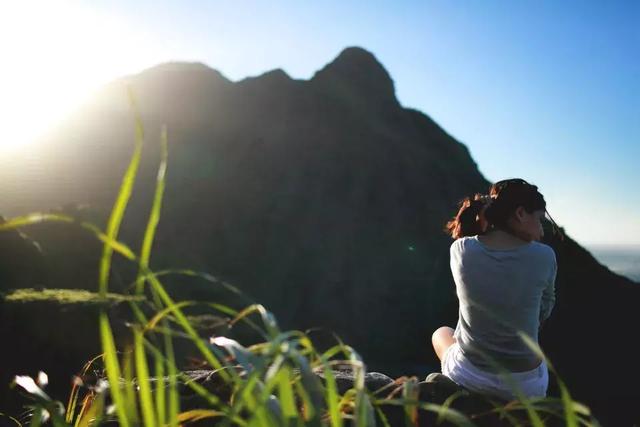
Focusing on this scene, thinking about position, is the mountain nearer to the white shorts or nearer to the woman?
the white shorts

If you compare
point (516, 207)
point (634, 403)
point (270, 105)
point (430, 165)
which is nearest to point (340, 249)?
point (430, 165)

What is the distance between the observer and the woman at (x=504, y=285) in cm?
287

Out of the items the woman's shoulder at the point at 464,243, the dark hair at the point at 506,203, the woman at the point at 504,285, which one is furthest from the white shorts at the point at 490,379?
the dark hair at the point at 506,203

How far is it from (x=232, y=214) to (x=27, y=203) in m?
15.8

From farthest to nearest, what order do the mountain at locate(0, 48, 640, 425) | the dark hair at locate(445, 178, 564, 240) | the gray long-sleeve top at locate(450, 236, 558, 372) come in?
the mountain at locate(0, 48, 640, 425) < the dark hair at locate(445, 178, 564, 240) < the gray long-sleeve top at locate(450, 236, 558, 372)

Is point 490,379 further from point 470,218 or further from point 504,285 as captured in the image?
point 470,218

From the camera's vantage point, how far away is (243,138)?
55.8 metres

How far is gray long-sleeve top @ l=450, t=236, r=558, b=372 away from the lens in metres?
2.87

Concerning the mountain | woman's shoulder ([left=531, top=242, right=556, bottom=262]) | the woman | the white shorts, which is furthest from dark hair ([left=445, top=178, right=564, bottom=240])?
the mountain

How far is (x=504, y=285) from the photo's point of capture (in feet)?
9.40

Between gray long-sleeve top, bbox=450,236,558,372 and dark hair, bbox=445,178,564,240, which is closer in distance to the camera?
gray long-sleeve top, bbox=450,236,558,372

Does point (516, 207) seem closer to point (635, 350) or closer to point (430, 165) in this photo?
point (635, 350)

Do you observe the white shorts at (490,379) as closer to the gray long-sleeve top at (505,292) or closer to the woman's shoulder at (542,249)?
the gray long-sleeve top at (505,292)

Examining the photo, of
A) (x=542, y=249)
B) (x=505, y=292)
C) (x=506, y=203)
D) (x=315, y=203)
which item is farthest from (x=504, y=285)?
(x=315, y=203)
